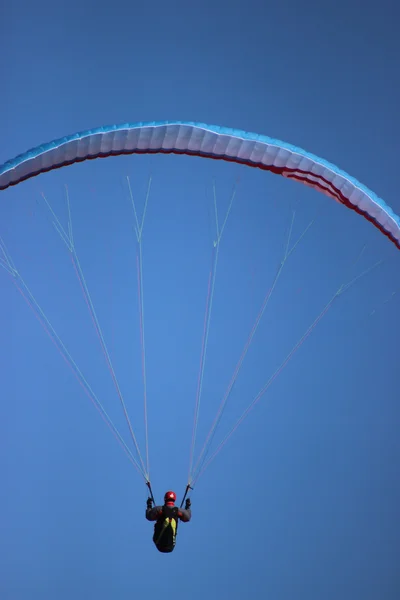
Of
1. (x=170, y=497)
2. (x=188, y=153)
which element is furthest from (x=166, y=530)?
(x=188, y=153)

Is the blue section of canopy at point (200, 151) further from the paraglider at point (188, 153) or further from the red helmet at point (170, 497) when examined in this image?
the red helmet at point (170, 497)

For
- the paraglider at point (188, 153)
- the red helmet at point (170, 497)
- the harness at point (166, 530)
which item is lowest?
the harness at point (166, 530)

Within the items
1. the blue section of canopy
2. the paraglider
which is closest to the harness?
the paraglider

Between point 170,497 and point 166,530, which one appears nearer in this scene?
point 166,530

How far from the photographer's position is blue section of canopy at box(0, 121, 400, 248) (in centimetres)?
848

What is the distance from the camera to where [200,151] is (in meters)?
8.63

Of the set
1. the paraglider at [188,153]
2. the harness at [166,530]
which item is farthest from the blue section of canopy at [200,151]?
the harness at [166,530]

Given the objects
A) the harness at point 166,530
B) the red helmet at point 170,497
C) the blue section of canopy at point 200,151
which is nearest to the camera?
the blue section of canopy at point 200,151

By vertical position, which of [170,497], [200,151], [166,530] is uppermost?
[200,151]

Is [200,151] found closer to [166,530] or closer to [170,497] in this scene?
[170,497]

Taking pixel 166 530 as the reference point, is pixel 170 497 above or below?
above

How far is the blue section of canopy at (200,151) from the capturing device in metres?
8.48

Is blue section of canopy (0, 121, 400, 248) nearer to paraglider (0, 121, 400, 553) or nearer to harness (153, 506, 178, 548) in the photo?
paraglider (0, 121, 400, 553)

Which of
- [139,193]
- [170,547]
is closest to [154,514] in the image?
[170,547]
